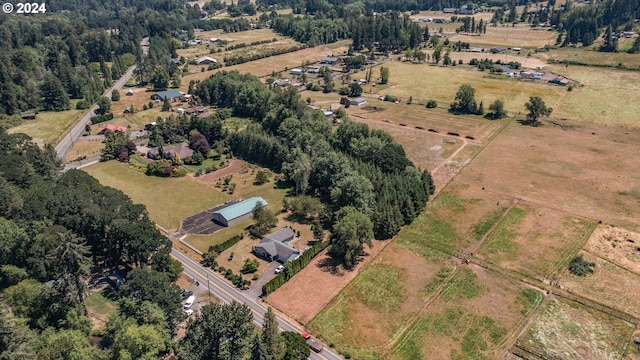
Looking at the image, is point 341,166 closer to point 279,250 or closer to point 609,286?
point 279,250

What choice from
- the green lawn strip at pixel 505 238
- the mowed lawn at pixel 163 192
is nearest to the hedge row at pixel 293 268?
the mowed lawn at pixel 163 192

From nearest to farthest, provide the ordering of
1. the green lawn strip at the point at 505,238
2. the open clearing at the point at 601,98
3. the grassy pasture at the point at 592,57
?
the green lawn strip at the point at 505,238
the open clearing at the point at 601,98
the grassy pasture at the point at 592,57

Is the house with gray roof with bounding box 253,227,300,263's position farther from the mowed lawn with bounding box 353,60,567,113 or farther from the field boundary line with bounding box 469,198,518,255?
the mowed lawn with bounding box 353,60,567,113

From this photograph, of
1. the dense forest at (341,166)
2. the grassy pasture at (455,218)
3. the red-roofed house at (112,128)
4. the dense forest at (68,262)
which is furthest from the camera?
the red-roofed house at (112,128)

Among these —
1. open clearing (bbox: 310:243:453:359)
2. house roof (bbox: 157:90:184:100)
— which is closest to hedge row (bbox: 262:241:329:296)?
open clearing (bbox: 310:243:453:359)

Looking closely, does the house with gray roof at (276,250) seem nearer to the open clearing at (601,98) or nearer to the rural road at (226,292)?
the rural road at (226,292)

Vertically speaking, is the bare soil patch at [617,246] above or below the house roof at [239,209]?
below

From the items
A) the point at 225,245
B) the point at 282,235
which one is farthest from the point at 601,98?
the point at 225,245
